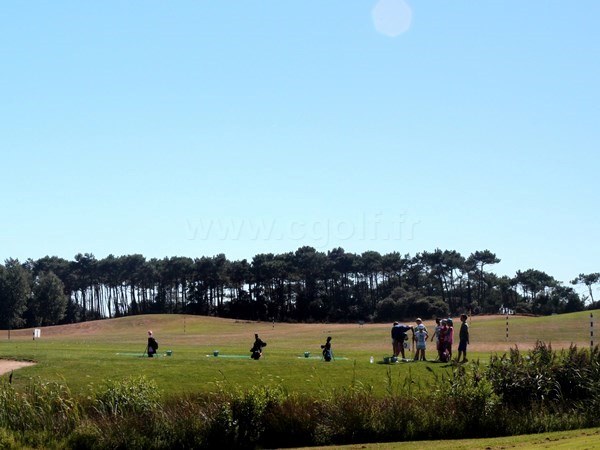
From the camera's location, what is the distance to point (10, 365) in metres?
33.2

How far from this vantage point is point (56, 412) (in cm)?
2412

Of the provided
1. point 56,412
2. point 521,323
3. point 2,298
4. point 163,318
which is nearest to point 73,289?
point 2,298

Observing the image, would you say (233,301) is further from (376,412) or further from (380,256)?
(376,412)

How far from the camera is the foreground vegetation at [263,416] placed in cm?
2345

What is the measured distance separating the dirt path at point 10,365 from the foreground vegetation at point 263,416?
6.35 meters

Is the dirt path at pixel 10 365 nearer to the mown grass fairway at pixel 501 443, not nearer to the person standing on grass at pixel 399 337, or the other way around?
the mown grass fairway at pixel 501 443

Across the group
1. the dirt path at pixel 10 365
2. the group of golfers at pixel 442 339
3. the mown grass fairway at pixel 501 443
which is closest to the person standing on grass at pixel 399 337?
the group of golfers at pixel 442 339

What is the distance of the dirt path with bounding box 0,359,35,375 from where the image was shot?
103ft

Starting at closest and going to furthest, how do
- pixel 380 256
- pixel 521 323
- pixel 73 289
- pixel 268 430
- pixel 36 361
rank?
1. pixel 268 430
2. pixel 36 361
3. pixel 521 323
4. pixel 380 256
5. pixel 73 289

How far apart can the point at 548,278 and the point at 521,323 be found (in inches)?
3060

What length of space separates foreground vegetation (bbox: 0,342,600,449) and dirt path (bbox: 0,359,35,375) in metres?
6.35

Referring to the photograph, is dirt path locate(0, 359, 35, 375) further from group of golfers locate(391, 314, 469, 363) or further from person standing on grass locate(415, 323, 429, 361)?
person standing on grass locate(415, 323, 429, 361)

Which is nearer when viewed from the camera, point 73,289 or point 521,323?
point 521,323

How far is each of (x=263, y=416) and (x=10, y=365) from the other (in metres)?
14.4
